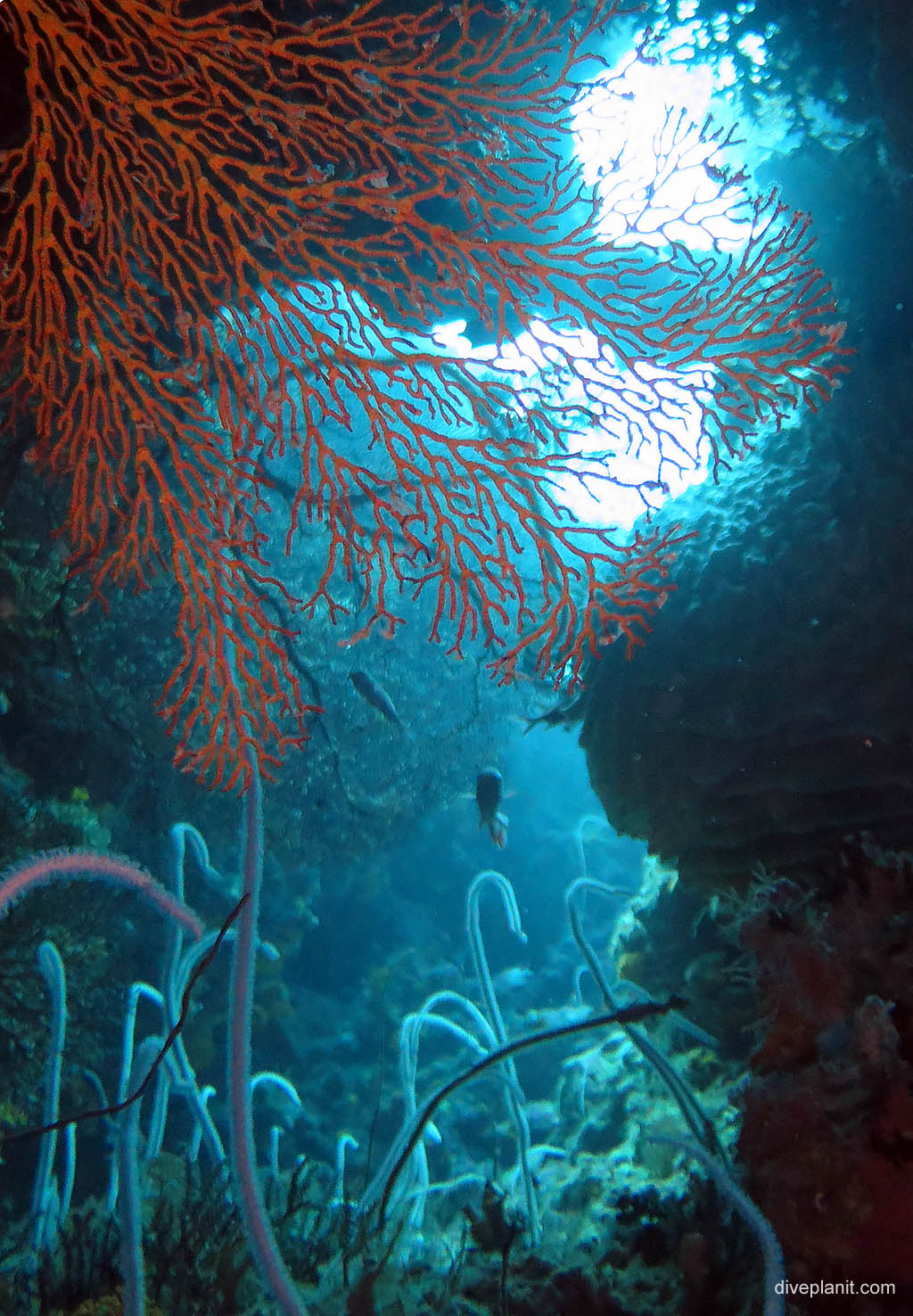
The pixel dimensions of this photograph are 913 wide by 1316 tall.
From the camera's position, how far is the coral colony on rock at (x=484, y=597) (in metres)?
2.38

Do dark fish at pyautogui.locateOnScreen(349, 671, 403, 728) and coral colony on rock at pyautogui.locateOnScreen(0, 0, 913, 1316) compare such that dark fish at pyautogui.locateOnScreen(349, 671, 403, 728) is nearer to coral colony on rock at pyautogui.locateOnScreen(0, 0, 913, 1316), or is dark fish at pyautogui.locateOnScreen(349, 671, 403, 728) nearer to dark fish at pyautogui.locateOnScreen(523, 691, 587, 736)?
coral colony on rock at pyautogui.locateOnScreen(0, 0, 913, 1316)

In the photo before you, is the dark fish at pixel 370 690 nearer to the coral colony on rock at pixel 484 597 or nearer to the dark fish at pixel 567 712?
the coral colony on rock at pixel 484 597

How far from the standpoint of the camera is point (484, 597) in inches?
114

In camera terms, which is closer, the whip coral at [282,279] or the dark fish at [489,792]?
the whip coral at [282,279]

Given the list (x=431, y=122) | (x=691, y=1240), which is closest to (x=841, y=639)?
(x=691, y=1240)

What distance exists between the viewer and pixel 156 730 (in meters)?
6.17

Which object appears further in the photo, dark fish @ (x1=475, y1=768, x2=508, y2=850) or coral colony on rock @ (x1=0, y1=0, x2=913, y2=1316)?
dark fish @ (x1=475, y1=768, x2=508, y2=850)

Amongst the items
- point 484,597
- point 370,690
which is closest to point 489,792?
point 370,690

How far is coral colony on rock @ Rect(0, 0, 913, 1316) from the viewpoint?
93.9 inches

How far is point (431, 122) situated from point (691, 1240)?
4471 mm

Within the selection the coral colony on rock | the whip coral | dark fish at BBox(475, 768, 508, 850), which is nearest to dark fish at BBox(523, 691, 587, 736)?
the coral colony on rock

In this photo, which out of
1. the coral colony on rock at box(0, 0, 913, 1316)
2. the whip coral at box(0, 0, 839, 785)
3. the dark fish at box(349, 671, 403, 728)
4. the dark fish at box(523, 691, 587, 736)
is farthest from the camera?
the dark fish at box(349, 671, 403, 728)

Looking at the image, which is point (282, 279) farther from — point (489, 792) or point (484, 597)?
point (489, 792)

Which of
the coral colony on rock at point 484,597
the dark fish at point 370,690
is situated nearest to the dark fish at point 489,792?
the coral colony on rock at point 484,597
